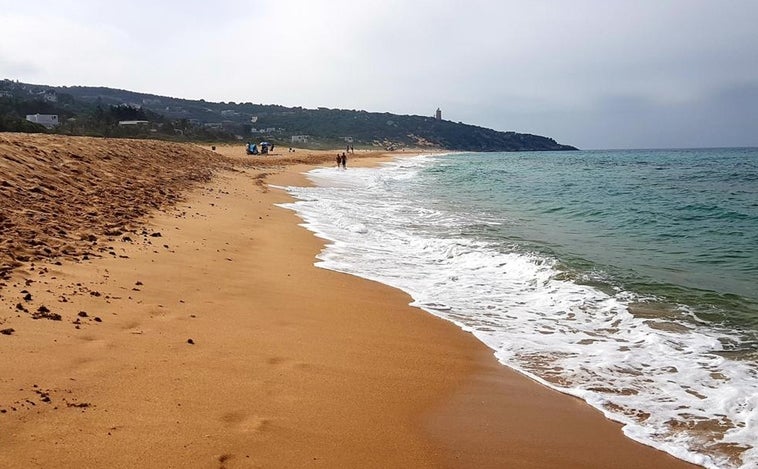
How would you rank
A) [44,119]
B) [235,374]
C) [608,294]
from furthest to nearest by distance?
1. [44,119]
2. [608,294]
3. [235,374]

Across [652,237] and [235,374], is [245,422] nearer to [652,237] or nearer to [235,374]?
[235,374]

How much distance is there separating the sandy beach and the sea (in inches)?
17.4

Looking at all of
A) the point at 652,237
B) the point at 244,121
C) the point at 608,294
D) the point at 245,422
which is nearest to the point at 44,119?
the point at 652,237

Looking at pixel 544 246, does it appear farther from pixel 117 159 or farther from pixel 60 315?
pixel 117 159

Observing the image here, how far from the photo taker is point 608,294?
7230 millimetres

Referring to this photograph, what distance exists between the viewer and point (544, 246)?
1072 cm

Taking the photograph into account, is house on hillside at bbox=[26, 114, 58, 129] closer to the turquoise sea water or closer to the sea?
the turquoise sea water

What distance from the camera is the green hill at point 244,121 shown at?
5822 cm

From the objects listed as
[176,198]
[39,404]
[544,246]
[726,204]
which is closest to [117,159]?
[176,198]

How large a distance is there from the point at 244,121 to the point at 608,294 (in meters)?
131

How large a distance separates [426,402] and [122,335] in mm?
2417

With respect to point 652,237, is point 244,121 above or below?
above

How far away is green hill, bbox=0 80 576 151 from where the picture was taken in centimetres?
5822

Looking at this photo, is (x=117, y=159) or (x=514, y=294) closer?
(x=514, y=294)
